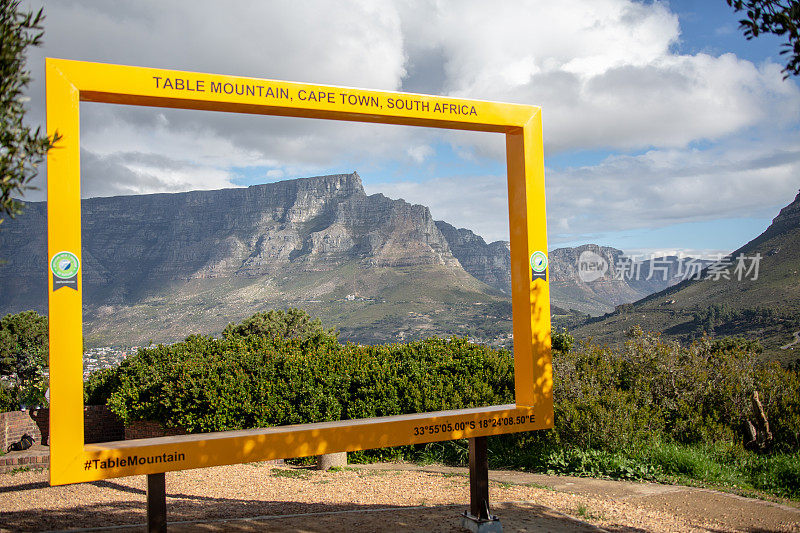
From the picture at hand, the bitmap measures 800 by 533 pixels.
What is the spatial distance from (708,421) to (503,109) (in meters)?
6.93

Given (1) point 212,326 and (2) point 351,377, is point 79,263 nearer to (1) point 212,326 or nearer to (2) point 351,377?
(2) point 351,377

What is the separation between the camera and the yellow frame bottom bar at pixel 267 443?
175 inches

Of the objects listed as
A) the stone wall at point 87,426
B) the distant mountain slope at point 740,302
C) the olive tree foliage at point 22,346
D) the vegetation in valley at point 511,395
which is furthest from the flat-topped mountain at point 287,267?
the stone wall at point 87,426

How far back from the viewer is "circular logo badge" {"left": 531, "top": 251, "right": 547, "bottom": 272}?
5.84 metres

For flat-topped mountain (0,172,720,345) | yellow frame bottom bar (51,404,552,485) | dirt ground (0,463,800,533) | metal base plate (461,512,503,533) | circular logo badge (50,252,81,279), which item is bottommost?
dirt ground (0,463,800,533)

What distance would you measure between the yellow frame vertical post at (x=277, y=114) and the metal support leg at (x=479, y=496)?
0.25 m

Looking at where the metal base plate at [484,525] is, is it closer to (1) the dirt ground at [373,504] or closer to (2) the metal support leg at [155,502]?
(1) the dirt ground at [373,504]

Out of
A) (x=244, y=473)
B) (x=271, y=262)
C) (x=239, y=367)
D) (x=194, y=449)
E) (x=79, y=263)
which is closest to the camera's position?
(x=79, y=263)

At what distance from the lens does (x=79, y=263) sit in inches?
172

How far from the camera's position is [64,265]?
14.1 feet

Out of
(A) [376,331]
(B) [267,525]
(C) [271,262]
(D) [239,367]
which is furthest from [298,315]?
(C) [271,262]

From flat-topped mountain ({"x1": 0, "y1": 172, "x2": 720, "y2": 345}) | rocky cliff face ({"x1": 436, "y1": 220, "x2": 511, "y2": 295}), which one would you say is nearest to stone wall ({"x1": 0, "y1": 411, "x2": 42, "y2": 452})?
flat-topped mountain ({"x1": 0, "y1": 172, "x2": 720, "y2": 345})

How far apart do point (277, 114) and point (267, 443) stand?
272 centimetres

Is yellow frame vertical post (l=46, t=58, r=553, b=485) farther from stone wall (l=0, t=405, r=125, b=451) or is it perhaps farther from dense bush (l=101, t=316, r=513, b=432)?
stone wall (l=0, t=405, r=125, b=451)
